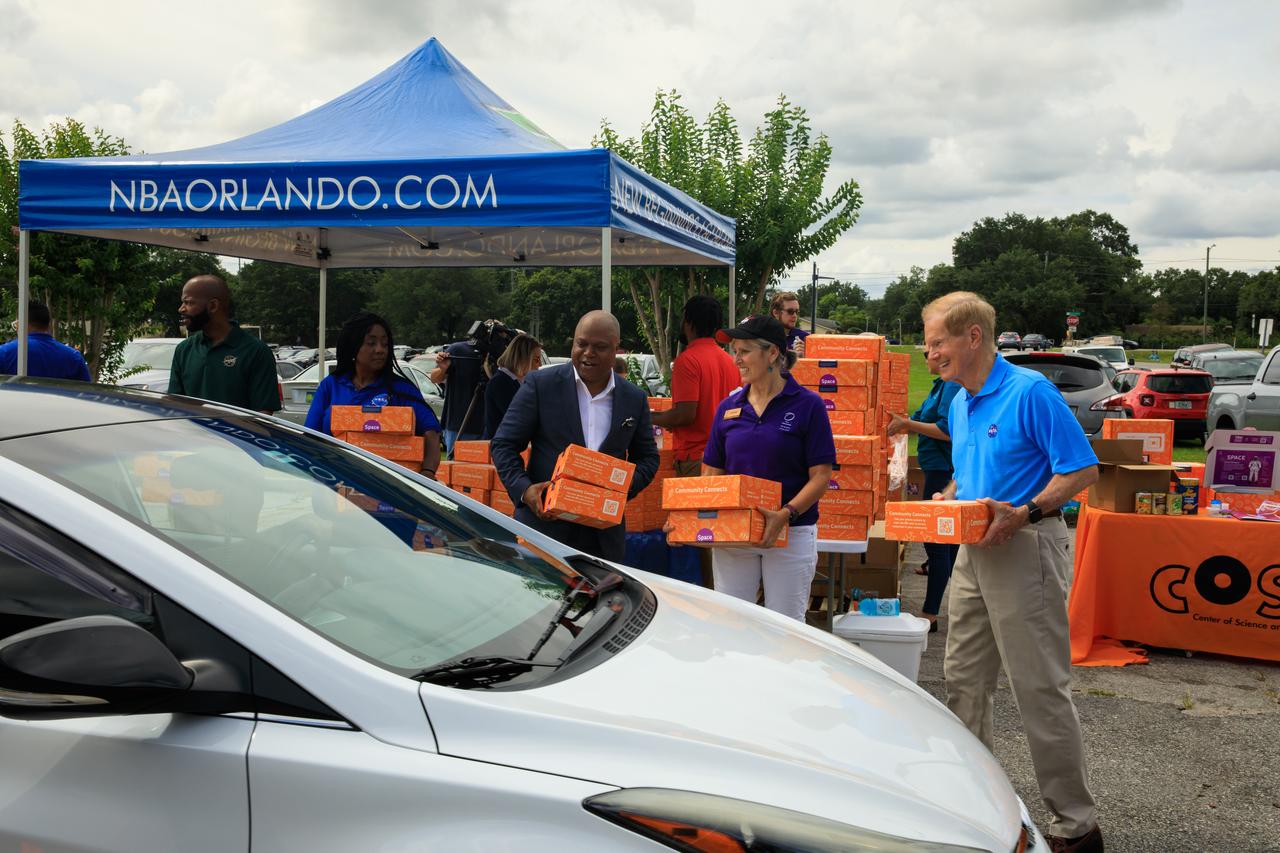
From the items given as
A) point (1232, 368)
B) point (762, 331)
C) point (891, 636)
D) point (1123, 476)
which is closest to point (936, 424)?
point (1123, 476)

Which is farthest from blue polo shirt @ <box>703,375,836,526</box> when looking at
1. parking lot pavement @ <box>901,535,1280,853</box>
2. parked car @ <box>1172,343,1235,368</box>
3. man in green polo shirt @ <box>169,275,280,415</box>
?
parked car @ <box>1172,343,1235,368</box>

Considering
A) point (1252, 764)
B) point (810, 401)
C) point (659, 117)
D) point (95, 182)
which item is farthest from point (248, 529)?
point (659, 117)

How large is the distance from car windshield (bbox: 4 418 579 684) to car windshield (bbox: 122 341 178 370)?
1225cm

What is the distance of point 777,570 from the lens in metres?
4.32

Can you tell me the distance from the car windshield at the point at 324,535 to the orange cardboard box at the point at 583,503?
1.25 meters

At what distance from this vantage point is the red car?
17.3 metres

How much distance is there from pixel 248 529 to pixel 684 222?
18.2 ft

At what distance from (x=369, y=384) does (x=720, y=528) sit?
87.7 inches

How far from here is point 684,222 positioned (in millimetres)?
7266

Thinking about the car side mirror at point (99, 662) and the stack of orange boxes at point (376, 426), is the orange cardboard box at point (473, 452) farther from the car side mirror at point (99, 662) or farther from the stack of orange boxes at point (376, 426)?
the car side mirror at point (99, 662)

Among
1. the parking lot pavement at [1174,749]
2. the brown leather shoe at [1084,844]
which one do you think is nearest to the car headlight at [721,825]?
the brown leather shoe at [1084,844]

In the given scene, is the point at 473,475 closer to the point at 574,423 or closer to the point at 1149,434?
the point at 574,423

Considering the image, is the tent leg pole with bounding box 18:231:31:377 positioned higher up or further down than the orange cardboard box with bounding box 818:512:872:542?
higher up

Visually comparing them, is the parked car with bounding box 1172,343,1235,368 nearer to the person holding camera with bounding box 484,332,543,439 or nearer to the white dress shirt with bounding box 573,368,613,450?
the person holding camera with bounding box 484,332,543,439
